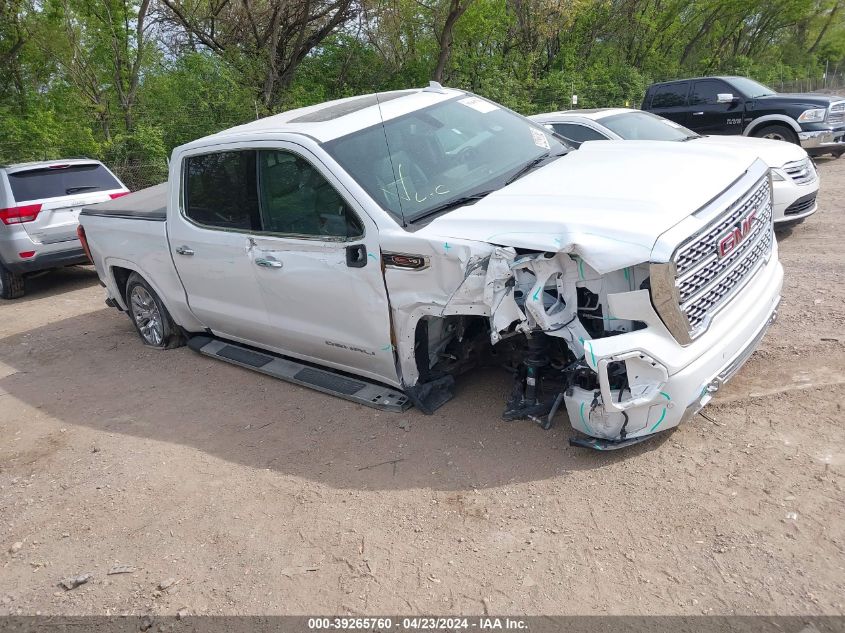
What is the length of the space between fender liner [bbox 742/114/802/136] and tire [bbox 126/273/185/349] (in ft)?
34.8

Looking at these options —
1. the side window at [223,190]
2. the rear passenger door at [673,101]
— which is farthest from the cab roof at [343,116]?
the rear passenger door at [673,101]

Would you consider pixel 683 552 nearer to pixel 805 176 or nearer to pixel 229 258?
pixel 229 258

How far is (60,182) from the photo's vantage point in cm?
934

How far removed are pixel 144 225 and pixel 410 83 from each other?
1694 cm

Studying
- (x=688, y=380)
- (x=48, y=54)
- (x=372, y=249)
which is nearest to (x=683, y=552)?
(x=688, y=380)

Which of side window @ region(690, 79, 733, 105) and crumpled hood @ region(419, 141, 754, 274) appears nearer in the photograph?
crumpled hood @ region(419, 141, 754, 274)

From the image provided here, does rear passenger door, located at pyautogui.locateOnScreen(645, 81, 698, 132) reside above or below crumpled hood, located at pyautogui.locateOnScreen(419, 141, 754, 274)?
below

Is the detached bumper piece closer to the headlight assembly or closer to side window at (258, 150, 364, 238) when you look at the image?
side window at (258, 150, 364, 238)

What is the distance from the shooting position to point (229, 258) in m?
4.88

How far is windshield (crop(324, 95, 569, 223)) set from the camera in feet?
13.3

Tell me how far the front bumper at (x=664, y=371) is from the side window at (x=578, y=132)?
4.86 m

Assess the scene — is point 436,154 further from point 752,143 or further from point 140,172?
point 140,172

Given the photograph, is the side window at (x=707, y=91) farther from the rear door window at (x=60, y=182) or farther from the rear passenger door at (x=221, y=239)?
the rear passenger door at (x=221, y=239)

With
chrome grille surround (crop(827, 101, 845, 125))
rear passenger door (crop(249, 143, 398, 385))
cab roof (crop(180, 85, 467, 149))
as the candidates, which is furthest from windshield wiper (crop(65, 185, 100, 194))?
chrome grille surround (crop(827, 101, 845, 125))
